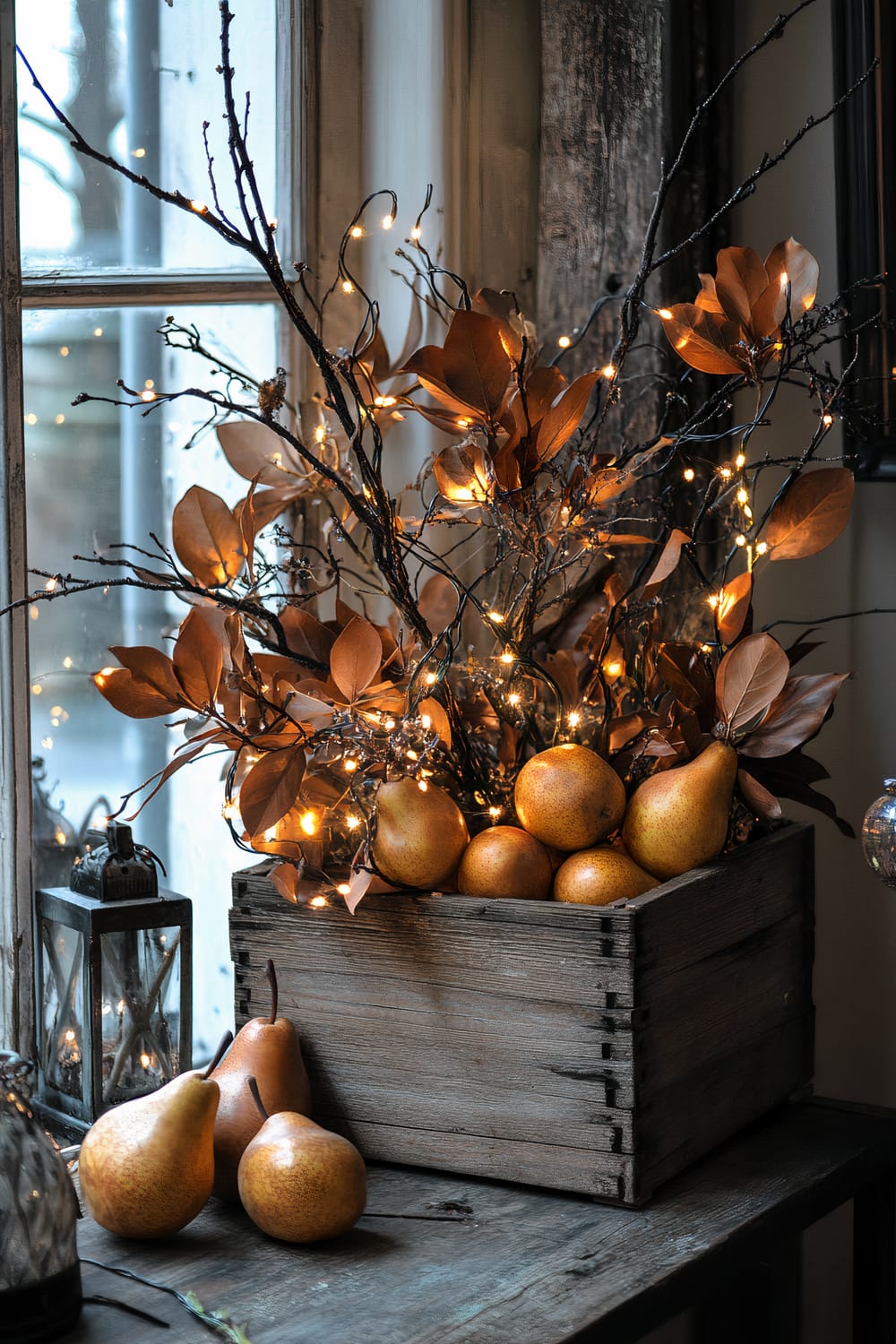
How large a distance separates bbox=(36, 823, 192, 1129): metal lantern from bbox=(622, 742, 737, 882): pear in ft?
1.28

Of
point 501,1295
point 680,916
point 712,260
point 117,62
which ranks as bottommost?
point 501,1295

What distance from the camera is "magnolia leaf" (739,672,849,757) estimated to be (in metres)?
0.97

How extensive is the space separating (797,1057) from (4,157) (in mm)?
989

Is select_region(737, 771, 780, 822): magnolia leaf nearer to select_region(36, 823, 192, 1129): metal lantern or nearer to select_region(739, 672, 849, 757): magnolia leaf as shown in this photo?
select_region(739, 672, 849, 757): magnolia leaf

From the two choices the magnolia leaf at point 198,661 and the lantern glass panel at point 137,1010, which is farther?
the lantern glass panel at point 137,1010

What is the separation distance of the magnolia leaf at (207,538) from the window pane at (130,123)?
12.2 inches

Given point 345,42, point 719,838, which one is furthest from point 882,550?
point 345,42

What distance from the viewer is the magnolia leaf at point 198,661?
0.92 metres

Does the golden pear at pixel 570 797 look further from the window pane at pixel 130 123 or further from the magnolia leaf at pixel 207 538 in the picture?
the window pane at pixel 130 123

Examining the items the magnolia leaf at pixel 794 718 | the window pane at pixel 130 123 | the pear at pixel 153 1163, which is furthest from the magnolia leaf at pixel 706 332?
the pear at pixel 153 1163

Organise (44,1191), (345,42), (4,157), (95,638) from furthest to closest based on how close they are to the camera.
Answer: (345,42) < (95,638) < (4,157) < (44,1191)

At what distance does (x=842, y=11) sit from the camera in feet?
3.94

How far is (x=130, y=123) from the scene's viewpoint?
3.98ft

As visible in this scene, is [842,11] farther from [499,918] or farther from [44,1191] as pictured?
[44,1191]
